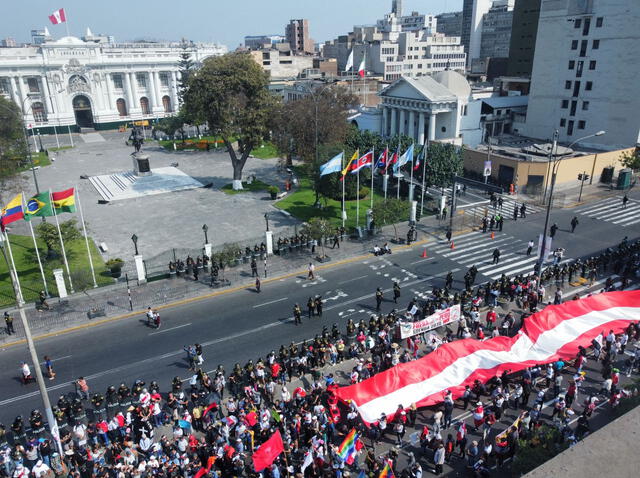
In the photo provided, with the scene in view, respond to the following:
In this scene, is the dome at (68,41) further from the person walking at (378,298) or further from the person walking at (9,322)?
the person walking at (378,298)

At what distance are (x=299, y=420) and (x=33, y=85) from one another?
106702 mm

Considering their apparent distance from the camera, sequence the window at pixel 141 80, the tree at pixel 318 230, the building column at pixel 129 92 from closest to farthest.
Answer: the tree at pixel 318 230 → the building column at pixel 129 92 → the window at pixel 141 80

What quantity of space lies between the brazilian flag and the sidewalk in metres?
5.77

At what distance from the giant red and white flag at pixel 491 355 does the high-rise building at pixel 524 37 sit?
95794mm

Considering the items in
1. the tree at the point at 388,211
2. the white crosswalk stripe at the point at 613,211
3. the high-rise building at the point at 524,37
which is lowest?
the white crosswalk stripe at the point at 613,211

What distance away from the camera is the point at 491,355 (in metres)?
21.0

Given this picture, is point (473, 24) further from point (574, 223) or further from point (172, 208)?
point (172, 208)

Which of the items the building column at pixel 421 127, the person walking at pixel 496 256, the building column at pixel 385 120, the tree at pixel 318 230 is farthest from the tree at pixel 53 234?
the building column at pixel 385 120

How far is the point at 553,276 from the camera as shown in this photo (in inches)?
1252

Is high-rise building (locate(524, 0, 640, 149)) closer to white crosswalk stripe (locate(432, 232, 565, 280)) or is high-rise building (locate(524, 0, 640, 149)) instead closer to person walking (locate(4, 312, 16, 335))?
white crosswalk stripe (locate(432, 232, 565, 280))

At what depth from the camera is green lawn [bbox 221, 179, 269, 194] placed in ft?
183

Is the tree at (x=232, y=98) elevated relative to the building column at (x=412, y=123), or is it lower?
elevated

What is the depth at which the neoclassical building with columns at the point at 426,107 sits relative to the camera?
67375 millimetres

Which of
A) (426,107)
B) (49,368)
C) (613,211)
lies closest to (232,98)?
(426,107)
